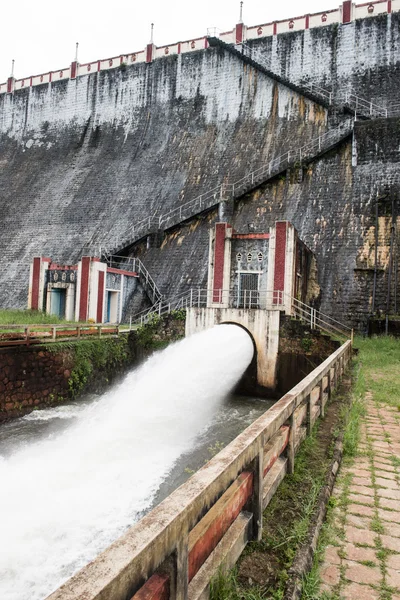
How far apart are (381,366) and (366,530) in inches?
388

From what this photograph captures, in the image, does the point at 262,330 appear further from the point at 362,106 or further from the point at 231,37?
the point at 231,37

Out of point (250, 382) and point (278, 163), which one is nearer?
point (250, 382)

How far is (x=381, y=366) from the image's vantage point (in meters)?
12.4

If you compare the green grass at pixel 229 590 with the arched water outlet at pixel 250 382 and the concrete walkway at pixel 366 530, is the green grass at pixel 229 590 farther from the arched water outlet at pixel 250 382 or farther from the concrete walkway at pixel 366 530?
the arched water outlet at pixel 250 382

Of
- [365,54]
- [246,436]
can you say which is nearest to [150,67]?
[365,54]

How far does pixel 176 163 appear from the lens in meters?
28.1

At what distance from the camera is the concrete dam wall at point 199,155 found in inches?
810

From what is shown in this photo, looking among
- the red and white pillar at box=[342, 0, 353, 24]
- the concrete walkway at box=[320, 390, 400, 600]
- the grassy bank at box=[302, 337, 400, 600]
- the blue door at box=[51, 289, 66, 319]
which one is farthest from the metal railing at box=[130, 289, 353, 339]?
the red and white pillar at box=[342, 0, 353, 24]

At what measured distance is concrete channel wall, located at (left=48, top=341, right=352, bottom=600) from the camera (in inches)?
59.1

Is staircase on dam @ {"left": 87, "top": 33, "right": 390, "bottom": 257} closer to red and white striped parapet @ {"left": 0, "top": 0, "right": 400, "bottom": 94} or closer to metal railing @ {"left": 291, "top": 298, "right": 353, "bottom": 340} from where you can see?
red and white striped parapet @ {"left": 0, "top": 0, "right": 400, "bottom": 94}

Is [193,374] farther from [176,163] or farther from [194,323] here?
[176,163]

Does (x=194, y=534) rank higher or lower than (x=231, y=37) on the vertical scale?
lower

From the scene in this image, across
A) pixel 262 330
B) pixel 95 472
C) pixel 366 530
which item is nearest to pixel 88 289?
pixel 262 330

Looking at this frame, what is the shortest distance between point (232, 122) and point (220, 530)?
2801 cm
